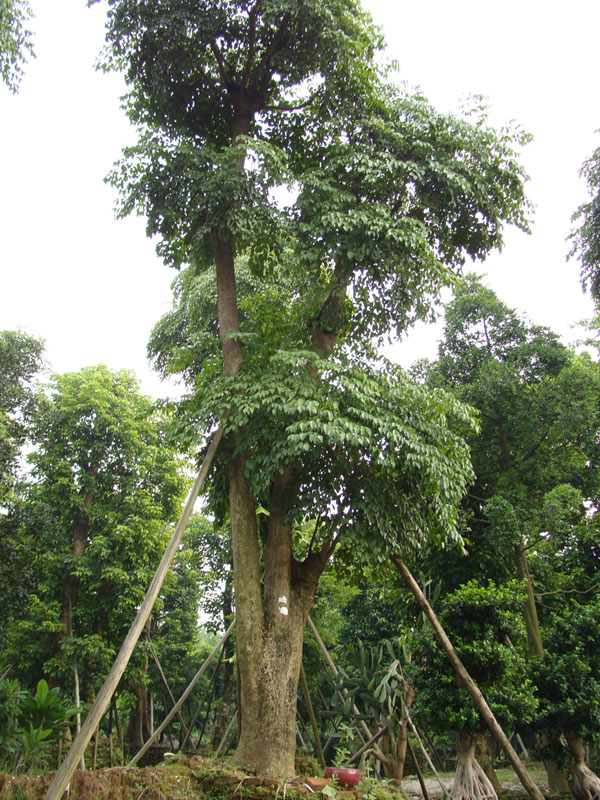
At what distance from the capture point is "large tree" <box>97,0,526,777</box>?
240 inches

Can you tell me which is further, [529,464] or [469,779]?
[529,464]

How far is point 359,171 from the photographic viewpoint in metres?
6.91

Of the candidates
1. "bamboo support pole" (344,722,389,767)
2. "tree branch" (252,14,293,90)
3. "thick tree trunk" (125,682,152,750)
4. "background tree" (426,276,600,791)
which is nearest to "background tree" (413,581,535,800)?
"bamboo support pole" (344,722,389,767)

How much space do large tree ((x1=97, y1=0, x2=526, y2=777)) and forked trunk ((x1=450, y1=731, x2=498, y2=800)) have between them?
9.57ft

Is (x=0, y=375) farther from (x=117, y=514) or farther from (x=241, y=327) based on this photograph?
(x=241, y=327)

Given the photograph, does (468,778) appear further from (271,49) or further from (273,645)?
(271,49)

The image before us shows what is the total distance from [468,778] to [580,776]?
6.17 feet

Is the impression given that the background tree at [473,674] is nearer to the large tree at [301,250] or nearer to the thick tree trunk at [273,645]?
the large tree at [301,250]

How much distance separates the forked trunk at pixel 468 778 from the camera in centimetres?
721

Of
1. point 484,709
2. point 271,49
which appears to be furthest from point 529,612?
point 271,49

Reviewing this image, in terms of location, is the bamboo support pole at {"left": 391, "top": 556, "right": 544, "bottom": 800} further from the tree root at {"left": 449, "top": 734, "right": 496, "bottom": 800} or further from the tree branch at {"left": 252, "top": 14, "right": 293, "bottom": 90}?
the tree branch at {"left": 252, "top": 14, "right": 293, "bottom": 90}

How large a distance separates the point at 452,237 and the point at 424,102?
1782mm

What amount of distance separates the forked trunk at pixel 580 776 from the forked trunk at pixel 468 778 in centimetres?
155

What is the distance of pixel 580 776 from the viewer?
804 cm
